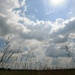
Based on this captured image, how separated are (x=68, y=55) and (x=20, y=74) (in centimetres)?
195

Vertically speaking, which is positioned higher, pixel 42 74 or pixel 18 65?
pixel 18 65

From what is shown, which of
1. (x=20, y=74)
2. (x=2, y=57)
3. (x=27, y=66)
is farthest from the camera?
(x=27, y=66)

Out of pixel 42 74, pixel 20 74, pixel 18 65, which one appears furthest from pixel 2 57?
pixel 18 65

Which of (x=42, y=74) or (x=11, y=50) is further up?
(x=11, y=50)

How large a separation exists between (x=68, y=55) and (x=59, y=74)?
43.5 inches

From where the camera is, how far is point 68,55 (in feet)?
27.2

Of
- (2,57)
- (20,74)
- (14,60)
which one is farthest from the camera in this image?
(14,60)

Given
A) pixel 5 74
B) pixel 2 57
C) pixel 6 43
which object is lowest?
pixel 5 74

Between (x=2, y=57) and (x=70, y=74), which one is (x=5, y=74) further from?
(x=70, y=74)

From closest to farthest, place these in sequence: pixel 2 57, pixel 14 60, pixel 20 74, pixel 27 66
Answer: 1. pixel 2 57
2. pixel 20 74
3. pixel 14 60
4. pixel 27 66

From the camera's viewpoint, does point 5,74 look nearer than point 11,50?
Yes

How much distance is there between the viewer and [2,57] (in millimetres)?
7953

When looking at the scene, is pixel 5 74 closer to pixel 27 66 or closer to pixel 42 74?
pixel 42 74

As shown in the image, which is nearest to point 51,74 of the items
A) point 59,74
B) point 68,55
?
point 59,74
